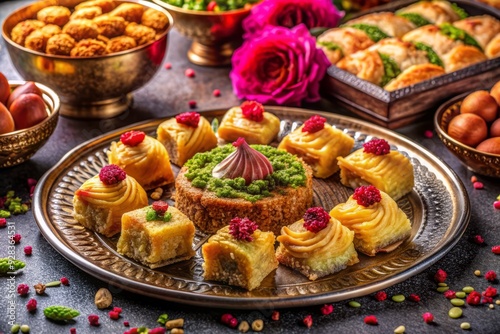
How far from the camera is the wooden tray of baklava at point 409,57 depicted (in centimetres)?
416

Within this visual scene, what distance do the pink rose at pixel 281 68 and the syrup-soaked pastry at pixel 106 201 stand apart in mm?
1372

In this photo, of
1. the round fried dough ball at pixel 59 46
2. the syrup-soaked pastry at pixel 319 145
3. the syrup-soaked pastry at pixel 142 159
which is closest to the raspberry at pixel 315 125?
the syrup-soaked pastry at pixel 319 145

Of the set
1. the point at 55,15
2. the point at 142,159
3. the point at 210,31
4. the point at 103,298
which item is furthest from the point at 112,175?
the point at 210,31

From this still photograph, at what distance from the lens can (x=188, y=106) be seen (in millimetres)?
4617

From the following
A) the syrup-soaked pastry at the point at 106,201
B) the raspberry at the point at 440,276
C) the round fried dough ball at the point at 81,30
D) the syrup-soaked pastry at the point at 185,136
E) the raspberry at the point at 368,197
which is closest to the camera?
the raspberry at the point at 440,276

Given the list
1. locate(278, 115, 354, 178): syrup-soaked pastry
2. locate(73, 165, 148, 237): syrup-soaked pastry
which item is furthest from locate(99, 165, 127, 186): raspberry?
locate(278, 115, 354, 178): syrup-soaked pastry

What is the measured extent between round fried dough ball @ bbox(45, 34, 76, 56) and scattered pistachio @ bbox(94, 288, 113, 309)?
1651 millimetres

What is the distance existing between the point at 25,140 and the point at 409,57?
237 cm

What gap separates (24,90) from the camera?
12.5 feet

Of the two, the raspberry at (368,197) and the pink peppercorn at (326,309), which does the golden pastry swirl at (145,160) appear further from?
the pink peppercorn at (326,309)

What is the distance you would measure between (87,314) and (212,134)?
54.4 inches

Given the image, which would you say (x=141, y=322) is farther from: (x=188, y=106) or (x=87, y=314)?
(x=188, y=106)

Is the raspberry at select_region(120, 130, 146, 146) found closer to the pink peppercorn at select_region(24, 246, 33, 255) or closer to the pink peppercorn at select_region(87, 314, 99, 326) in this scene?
the pink peppercorn at select_region(24, 246, 33, 255)

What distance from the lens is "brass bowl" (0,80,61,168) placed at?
11.8 feet
